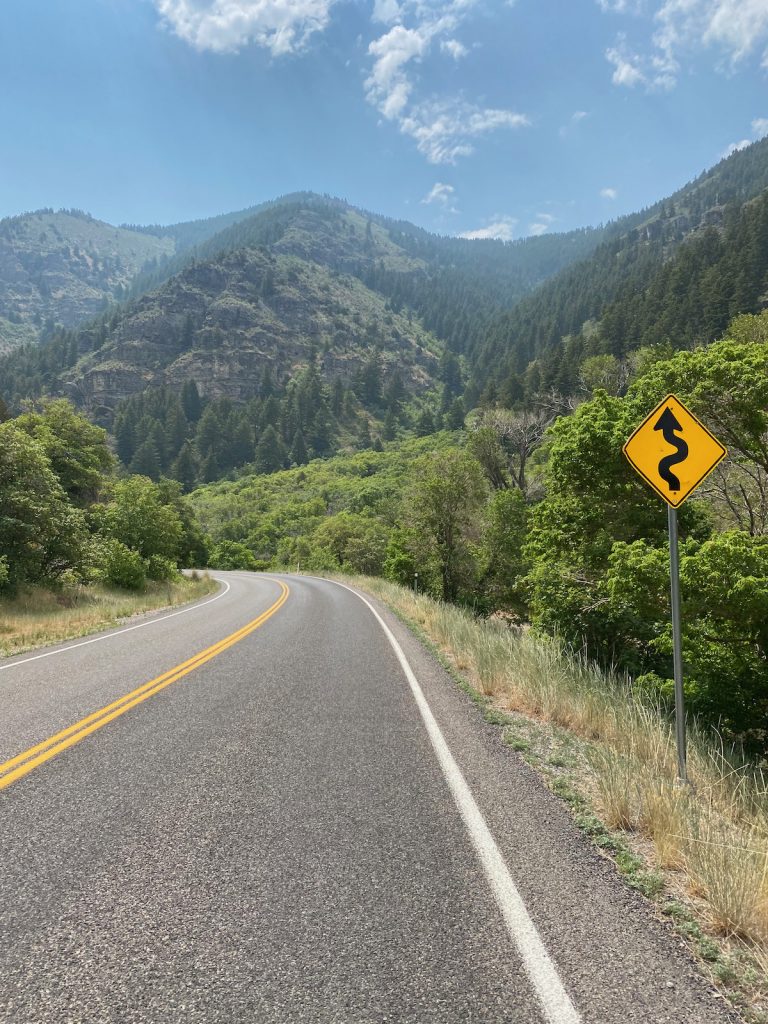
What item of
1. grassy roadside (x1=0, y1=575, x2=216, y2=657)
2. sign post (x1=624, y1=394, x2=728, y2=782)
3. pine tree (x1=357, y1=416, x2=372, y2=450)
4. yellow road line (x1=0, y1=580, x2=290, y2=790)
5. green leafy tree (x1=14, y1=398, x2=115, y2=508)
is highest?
pine tree (x1=357, y1=416, x2=372, y2=450)

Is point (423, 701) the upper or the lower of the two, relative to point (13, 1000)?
lower

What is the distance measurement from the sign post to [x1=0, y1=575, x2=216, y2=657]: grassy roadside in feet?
38.8

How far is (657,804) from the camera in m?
3.61

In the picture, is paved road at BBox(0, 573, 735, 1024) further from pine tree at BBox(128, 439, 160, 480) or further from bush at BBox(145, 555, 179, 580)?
pine tree at BBox(128, 439, 160, 480)

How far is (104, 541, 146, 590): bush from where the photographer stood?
24.6m

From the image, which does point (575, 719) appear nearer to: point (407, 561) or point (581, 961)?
point (581, 961)

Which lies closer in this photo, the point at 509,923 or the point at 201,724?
the point at 509,923

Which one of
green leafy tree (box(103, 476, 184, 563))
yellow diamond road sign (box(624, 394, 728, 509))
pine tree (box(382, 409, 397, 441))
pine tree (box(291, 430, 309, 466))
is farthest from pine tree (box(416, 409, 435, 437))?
yellow diamond road sign (box(624, 394, 728, 509))

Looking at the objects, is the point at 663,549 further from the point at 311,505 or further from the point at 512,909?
the point at 311,505

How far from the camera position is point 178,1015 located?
2.09 metres

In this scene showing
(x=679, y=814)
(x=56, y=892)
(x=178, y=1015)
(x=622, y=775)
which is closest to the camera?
(x=178, y=1015)

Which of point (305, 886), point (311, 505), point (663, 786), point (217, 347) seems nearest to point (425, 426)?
point (311, 505)

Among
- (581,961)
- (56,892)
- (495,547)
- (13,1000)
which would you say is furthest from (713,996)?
(495,547)

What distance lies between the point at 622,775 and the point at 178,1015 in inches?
129
